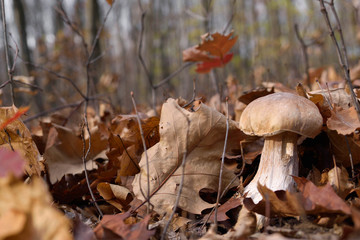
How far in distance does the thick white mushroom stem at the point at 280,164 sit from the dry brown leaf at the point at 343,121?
0.15 meters

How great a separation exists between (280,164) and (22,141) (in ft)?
3.69

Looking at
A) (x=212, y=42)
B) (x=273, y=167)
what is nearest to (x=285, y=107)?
(x=273, y=167)

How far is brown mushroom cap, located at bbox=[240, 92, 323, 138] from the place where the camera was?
1.08 meters

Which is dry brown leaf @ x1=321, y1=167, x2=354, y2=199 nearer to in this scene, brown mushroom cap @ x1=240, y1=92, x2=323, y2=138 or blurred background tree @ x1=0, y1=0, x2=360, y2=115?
brown mushroom cap @ x1=240, y1=92, x2=323, y2=138

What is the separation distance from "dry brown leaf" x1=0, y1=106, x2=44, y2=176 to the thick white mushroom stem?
923 millimetres

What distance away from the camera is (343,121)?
1.23 meters

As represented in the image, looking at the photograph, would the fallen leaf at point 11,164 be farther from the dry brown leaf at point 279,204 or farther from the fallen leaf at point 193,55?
the fallen leaf at point 193,55

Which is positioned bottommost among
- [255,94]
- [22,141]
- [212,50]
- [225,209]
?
[225,209]

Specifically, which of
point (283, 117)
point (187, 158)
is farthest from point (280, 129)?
point (187, 158)

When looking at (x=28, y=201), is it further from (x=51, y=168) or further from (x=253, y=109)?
(x=51, y=168)

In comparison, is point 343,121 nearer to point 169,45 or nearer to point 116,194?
point 116,194

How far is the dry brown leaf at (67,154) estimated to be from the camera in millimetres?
1562

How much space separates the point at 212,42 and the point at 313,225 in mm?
1392

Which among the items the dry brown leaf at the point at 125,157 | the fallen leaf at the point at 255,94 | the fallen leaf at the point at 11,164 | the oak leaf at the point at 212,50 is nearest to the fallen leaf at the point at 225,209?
the dry brown leaf at the point at 125,157
